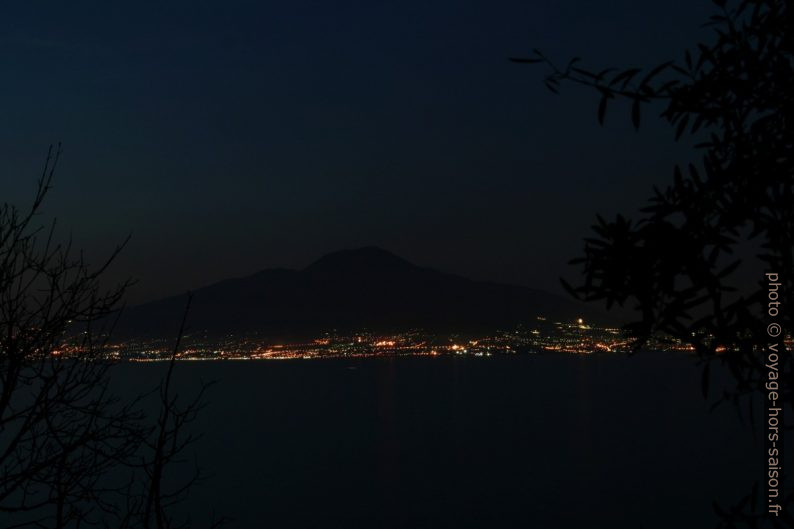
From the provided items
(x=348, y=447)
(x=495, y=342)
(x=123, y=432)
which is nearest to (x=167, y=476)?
(x=348, y=447)

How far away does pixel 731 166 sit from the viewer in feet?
6.01

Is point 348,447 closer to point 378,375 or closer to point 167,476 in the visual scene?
point 167,476

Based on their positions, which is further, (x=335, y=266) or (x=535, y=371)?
(x=335, y=266)

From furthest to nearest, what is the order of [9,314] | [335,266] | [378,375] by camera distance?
[335,266]
[378,375]
[9,314]

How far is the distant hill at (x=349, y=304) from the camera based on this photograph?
141125 mm

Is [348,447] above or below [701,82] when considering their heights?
below

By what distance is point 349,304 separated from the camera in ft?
516

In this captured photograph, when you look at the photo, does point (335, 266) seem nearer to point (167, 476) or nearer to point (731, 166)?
point (167, 476)

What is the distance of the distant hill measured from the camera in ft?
463

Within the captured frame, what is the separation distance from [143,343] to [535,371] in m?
56.6

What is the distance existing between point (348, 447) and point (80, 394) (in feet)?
149

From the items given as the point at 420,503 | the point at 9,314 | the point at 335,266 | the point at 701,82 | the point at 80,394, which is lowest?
the point at 420,503

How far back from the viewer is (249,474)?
4019cm

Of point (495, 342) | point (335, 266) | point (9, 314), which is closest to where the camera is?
point (9, 314)
